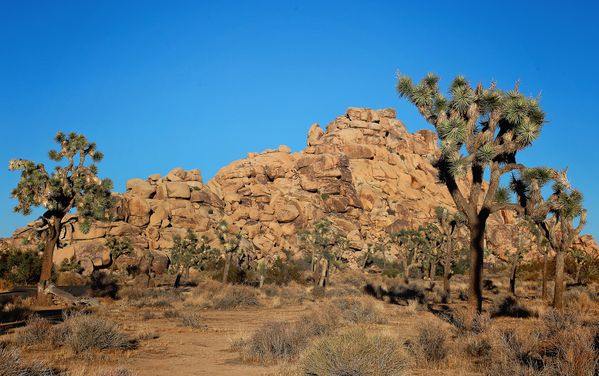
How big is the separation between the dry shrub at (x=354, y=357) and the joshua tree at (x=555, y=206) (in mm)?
9488

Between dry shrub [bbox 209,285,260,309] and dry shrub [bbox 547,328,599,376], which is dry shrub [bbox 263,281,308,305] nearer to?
dry shrub [bbox 209,285,260,309]

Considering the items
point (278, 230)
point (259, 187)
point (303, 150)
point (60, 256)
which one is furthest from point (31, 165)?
point (303, 150)

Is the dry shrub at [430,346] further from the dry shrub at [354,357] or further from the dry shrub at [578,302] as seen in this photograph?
the dry shrub at [578,302]

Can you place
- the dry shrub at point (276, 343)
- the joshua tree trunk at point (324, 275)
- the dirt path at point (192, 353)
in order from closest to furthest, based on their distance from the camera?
the dirt path at point (192, 353)
the dry shrub at point (276, 343)
the joshua tree trunk at point (324, 275)

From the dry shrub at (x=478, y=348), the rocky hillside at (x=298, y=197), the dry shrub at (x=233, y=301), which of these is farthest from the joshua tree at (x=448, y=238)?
the rocky hillside at (x=298, y=197)

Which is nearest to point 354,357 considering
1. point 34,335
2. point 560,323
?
point 560,323

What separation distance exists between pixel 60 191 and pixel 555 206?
19453 mm

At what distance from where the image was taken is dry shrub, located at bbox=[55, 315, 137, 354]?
34.4 feet

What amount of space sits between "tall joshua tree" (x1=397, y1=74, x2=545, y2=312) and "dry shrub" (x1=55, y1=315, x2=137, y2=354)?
993cm

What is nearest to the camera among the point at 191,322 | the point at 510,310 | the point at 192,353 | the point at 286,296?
the point at 192,353

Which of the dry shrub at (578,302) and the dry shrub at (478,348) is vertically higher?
the dry shrub at (578,302)

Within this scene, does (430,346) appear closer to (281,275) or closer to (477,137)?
(477,137)

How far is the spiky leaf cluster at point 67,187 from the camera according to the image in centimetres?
2070

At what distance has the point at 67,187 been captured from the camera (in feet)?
70.1
